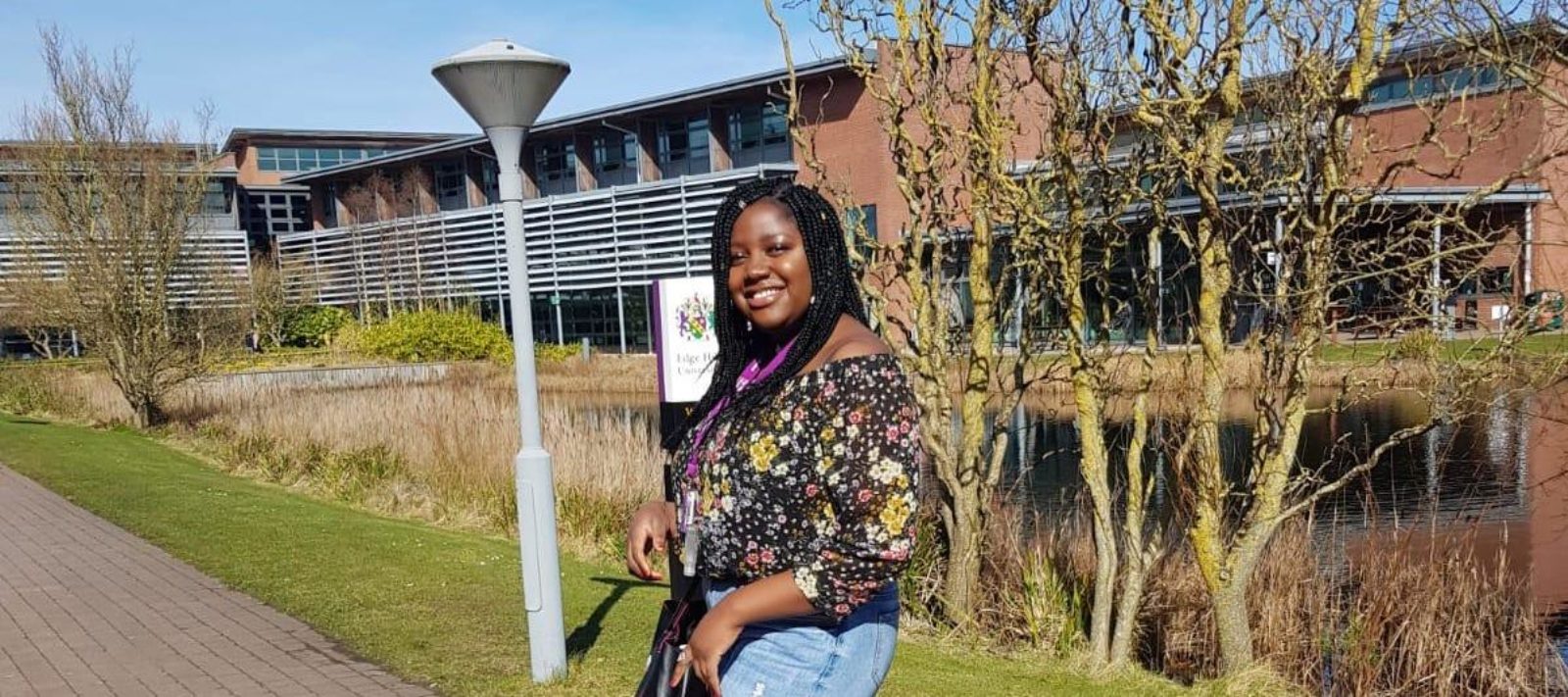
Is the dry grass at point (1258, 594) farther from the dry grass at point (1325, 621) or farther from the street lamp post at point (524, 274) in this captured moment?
the street lamp post at point (524, 274)

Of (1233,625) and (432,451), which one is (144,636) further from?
(432,451)

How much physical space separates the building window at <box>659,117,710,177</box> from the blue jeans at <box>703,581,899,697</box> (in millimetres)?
43497

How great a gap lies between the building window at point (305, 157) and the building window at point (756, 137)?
3142 cm

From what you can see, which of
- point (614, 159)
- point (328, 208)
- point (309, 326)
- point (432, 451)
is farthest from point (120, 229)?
point (328, 208)

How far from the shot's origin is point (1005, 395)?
7.74m

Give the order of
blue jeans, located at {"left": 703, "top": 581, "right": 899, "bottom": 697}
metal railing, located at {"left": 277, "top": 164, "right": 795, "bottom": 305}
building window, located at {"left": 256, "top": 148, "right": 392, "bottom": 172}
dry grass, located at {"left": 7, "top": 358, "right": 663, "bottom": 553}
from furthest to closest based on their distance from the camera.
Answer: building window, located at {"left": 256, "top": 148, "right": 392, "bottom": 172} < metal railing, located at {"left": 277, "top": 164, "right": 795, "bottom": 305} < dry grass, located at {"left": 7, "top": 358, "right": 663, "bottom": 553} < blue jeans, located at {"left": 703, "top": 581, "right": 899, "bottom": 697}

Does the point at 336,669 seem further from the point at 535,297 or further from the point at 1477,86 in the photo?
the point at 535,297

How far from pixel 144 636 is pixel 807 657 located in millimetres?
5473

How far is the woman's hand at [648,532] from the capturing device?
2678 millimetres

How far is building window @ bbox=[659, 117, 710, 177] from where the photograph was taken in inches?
1795

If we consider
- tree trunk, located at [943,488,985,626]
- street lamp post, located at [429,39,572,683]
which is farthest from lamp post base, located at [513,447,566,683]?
tree trunk, located at [943,488,985,626]

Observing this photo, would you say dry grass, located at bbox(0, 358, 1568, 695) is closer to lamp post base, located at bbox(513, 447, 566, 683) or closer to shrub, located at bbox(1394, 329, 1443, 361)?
shrub, located at bbox(1394, 329, 1443, 361)

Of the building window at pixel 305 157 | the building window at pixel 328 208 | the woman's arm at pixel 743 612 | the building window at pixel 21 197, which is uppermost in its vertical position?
the building window at pixel 305 157

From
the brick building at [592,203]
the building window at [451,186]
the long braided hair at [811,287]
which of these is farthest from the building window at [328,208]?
the long braided hair at [811,287]
